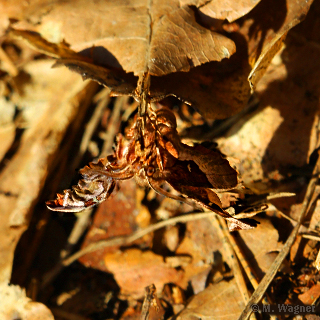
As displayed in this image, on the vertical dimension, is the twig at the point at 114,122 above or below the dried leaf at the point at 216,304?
above

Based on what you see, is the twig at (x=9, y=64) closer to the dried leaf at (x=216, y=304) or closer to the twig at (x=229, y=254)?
the twig at (x=229, y=254)

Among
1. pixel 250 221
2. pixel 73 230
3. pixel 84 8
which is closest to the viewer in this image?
pixel 250 221

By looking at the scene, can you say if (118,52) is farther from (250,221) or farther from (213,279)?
(213,279)

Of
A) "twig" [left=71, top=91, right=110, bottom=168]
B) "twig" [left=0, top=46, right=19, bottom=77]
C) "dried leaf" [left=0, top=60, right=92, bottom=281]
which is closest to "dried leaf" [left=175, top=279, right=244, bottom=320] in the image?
"dried leaf" [left=0, top=60, right=92, bottom=281]

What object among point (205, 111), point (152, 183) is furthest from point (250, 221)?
point (205, 111)

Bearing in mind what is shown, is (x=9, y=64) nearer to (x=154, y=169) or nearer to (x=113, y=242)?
(x=113, y=242)

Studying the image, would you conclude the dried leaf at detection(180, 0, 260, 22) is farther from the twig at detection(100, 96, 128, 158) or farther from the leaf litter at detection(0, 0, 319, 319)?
the twig at detection(100, 96, 128, 158)

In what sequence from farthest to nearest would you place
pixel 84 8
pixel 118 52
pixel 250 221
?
pixel 84 8 < pixel 118 52 < pixel 250 221

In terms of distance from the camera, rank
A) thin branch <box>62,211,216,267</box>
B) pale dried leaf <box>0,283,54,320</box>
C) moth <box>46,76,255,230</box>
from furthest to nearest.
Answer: thin branch <box>62,211,216,267</box>
pale dried leaf <box>0,283,54,320</box>
moth <box>46,76,255,230</box>

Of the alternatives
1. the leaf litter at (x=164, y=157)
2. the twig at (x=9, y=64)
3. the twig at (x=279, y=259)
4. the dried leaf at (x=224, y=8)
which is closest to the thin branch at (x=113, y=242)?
the leaf litter at (x=164, y=157)
